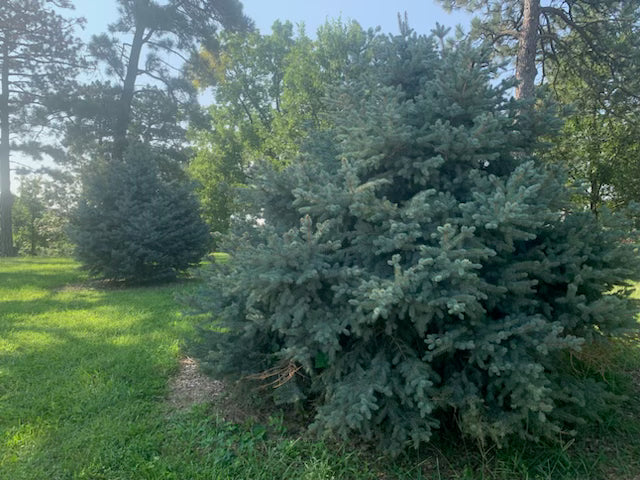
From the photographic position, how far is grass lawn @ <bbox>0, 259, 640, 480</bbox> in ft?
7.45

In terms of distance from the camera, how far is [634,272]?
7.56 ft

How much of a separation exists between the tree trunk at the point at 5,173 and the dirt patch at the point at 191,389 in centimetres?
1493

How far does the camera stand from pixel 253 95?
19250 mm

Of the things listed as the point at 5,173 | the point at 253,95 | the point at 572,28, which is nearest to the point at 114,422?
the point at 572,28

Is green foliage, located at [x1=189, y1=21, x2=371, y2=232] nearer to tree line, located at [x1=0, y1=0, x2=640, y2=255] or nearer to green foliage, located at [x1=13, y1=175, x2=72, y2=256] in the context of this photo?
tree line, located at [x1=0, y1=0, x2=640, y2=255]

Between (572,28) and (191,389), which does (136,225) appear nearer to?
(191,389)

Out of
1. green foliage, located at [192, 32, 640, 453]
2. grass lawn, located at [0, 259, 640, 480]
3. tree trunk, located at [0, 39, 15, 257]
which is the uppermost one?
tree trunk, located at [0, 39, 15, 257]

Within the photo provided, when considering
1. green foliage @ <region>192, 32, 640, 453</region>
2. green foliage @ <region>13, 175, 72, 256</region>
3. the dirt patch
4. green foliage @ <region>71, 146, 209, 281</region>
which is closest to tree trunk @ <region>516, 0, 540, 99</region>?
green foliage @ <region>192, 32, 640, 453</region>

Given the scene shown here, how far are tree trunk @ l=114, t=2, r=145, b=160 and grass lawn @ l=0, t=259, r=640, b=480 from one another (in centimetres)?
990

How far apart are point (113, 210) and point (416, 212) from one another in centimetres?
768

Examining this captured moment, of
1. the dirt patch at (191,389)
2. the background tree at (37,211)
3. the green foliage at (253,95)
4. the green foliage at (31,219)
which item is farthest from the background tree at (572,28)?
the green foliage at (31,219)

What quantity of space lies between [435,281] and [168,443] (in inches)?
73.1

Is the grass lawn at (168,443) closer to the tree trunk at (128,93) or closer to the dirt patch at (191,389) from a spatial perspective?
the dirt patch at (191,389)

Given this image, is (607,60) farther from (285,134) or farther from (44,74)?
(44,74)
